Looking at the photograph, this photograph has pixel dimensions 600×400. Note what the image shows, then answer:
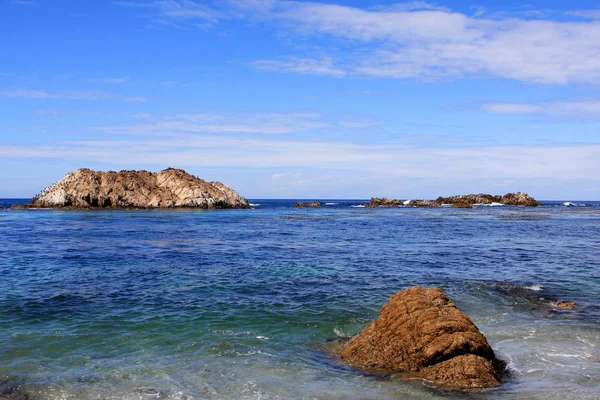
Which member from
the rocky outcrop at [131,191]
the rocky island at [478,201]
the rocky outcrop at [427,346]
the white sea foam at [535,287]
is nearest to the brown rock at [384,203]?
the rocky island at [478,201]

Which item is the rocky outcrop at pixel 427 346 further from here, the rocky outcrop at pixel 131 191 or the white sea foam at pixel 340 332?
the rocky outcrop at pixel 131 191

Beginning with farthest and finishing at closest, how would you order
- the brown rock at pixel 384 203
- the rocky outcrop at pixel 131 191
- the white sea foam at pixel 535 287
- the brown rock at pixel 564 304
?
1. the brown rock at pixel 384 203
2. the rocky outcrop at pixel 131 191
3. the white sea foam at pixel 535 287
4. the brown rock at pixel 564 304

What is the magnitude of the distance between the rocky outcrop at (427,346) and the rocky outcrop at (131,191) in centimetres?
9386

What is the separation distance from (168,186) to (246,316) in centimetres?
9455

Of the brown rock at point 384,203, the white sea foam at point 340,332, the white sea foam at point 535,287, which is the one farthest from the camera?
the brown rock at point 384,203

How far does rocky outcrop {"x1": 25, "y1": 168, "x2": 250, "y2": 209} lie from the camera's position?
97.1 meters

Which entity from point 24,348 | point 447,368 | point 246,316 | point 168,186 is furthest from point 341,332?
point 168,186

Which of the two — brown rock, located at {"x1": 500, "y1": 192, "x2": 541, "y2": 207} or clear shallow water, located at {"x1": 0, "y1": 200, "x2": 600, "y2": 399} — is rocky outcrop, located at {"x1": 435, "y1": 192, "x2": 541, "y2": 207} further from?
clear shallow water, located at {"x1": 0, "y1": 200, "x2": 600, "y2": 399}

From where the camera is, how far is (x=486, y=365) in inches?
432

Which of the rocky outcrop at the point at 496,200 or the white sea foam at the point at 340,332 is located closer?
the white sea foam at the point at 340,332

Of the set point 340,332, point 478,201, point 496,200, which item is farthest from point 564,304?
point 496,200

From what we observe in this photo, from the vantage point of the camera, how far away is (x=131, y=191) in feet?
331

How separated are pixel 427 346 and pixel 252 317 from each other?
22.3 ft

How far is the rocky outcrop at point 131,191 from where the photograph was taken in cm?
9712
